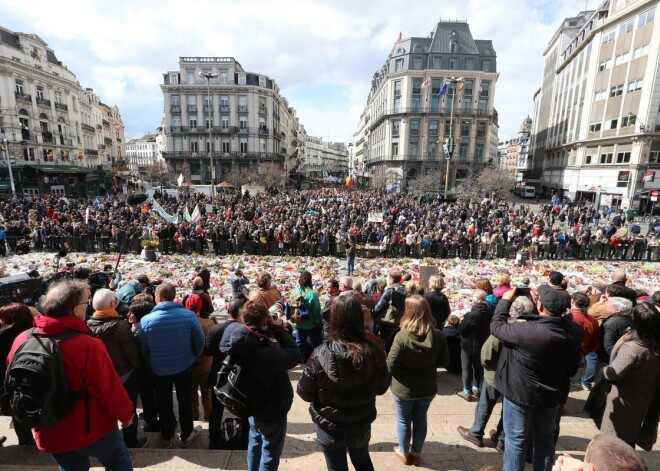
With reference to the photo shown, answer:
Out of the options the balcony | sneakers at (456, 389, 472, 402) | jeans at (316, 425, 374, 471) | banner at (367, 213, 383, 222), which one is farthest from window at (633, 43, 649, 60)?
the balcony

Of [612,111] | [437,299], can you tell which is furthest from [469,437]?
[612,111]

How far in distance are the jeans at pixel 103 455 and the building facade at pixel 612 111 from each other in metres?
34.3

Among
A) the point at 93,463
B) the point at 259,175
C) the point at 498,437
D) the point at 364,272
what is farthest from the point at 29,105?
the point at 498,437

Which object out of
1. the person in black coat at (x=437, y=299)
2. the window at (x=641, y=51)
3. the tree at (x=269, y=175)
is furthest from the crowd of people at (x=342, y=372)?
the tree at (x=269, y=175)

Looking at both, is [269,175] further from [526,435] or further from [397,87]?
[526,435]

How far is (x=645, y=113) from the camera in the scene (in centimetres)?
2903

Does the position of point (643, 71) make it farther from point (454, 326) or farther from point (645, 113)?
point (454, 326)

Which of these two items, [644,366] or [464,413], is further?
[464,413]

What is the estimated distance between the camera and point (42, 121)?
41781 mm

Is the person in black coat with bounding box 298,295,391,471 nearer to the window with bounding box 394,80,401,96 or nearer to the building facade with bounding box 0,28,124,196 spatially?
the building facade with bounding box 0,28,124,196

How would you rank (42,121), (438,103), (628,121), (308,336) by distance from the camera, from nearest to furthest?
(308,336)
(628,121)
(42,121)
(438,103)

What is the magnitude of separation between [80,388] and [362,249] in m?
14.1

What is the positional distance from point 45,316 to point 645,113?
133ft

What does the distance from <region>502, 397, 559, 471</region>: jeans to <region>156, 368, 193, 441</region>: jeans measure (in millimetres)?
2999
